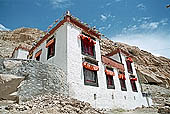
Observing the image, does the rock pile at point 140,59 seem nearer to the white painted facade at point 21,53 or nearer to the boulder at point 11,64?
the white painted facade at point 21,53

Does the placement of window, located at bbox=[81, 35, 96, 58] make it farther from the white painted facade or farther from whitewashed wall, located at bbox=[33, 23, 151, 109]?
the white painted facade

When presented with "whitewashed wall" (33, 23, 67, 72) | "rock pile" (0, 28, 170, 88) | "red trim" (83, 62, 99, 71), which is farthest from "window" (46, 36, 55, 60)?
"rock pile" (0, 28, 170, 88)

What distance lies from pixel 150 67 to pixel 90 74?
29.9 metres

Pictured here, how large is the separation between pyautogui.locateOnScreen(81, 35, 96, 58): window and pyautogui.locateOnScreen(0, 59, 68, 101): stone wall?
3.88 meters

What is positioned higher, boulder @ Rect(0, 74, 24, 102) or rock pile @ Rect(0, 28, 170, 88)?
rock pile @ Rect(0, 28, 170, 88)

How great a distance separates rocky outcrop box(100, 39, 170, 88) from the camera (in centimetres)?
2927

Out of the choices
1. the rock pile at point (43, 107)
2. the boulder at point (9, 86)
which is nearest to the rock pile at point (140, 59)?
the rock pile at point (43, 107)

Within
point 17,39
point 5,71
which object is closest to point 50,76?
point 5,71

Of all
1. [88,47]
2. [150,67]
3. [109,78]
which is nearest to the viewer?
[88,47]

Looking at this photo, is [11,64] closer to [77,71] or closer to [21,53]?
[77,71]

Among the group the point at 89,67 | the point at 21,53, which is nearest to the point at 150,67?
the point at 89,67

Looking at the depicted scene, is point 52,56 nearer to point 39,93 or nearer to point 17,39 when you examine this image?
point 39,93

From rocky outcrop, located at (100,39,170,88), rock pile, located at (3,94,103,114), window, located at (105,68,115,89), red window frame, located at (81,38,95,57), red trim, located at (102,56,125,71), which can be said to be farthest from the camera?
rocky outcrop, located at (100,39,170,88)

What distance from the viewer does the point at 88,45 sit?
1093 cm
